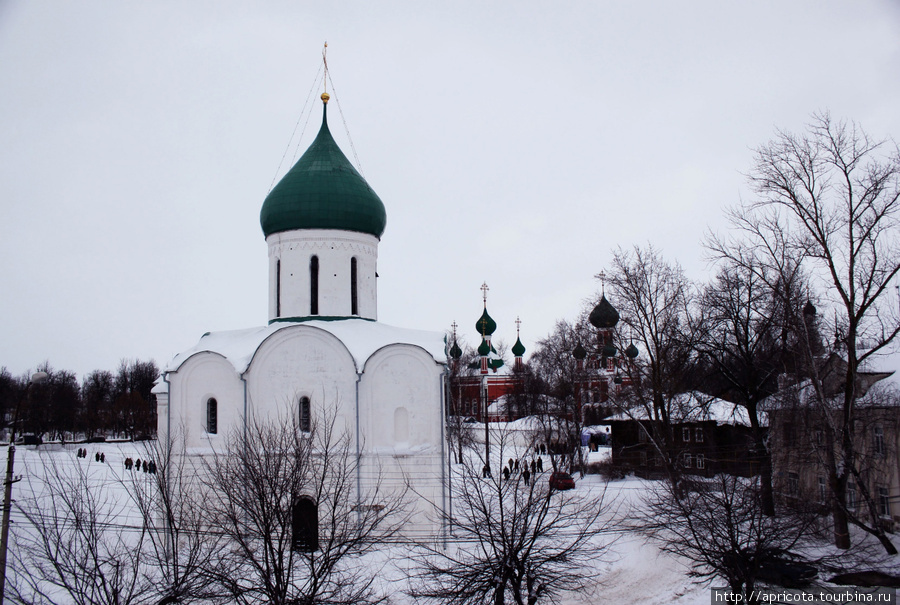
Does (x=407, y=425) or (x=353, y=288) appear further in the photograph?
(x=353, y=288)

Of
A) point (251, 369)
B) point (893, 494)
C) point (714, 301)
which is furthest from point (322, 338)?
point (893, 494)

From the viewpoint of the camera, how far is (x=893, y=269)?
13.5 meters

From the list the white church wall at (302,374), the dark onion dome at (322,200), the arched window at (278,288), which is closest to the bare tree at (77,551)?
the white church wall at (302,374)

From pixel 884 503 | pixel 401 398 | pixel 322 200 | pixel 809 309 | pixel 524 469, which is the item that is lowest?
pixel 884 503

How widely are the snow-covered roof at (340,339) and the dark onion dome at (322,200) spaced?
99.4 inches

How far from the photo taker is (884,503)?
16.4 metres

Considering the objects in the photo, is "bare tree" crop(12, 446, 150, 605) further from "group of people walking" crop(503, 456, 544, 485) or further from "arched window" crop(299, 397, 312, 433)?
"group of people walking" crop(503, 456, 544, 485)

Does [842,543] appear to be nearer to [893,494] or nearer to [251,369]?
[893,494]

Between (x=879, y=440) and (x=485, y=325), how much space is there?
117 feet

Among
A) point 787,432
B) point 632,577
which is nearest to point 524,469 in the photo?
point 632,577

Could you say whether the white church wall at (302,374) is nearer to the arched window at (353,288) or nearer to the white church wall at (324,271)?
the white church wall at (324,271)

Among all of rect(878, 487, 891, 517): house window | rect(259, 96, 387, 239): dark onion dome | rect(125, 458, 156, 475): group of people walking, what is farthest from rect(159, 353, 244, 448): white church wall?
rect(878, 487, 891, 517): house window

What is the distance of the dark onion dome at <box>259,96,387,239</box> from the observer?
18.5 metres

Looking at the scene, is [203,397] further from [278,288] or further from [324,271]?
[324,271]
